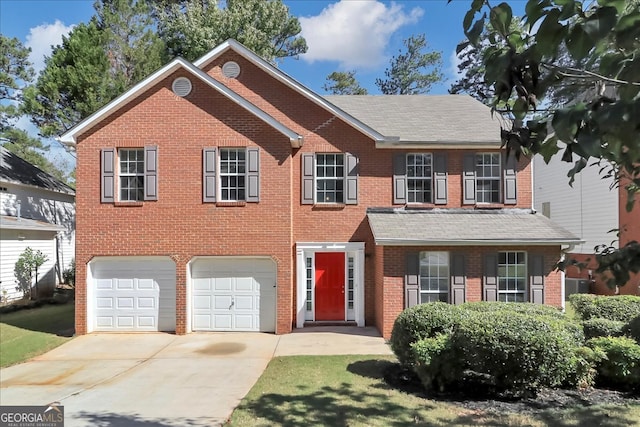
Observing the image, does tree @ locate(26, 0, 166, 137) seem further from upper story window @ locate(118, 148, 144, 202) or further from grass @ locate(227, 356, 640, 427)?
grass @ locate(227, 356, 640, 427)

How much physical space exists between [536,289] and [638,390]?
4714mm

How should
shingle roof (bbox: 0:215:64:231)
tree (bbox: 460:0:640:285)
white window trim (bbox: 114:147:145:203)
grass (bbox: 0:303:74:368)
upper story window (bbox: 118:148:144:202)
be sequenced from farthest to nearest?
shingle roof (bbox: 0:215:64:231)
upper story window (bbox: 118:148:144:202)
white window trim (bbox: 114:147:145:203)
grass (bbox: 0:303:74:368)
tree (bbox: 460:0:640:285)

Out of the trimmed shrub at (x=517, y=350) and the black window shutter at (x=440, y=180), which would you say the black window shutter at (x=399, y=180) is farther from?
the trimmed shrub at (x=517, y=350)

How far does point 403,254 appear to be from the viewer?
11547mm

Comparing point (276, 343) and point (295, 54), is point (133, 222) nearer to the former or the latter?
point (276, 343)

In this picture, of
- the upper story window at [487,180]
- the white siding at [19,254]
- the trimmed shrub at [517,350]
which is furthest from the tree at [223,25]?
the trimmed shrub at [517,350]

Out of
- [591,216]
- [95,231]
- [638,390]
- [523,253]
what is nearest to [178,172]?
[95,231]

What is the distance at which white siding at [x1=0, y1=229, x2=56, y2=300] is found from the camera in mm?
16688

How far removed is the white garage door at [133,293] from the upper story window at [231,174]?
2510 mm

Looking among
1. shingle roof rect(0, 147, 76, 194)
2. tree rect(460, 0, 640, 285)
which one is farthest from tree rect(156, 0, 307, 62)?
tree rect(460, 0, 640, 285)

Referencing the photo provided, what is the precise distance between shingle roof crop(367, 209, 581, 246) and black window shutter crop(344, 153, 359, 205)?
68 centimetres

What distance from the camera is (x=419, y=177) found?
13141mm

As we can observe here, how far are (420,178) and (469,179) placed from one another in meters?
1.50

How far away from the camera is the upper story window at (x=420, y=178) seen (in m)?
12.9
